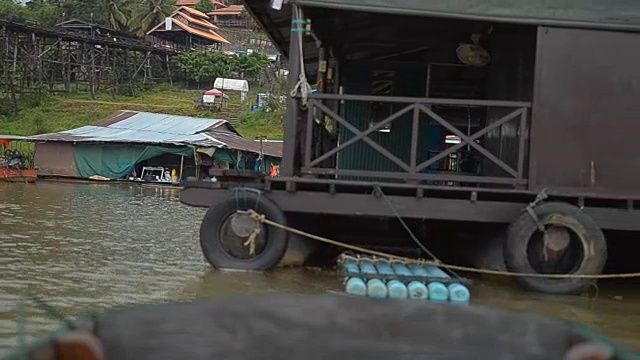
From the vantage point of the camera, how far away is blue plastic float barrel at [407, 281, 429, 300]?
5930mm

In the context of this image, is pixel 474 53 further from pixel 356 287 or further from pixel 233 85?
pixel 233 85

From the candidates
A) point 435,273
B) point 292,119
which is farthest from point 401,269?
point 292,119

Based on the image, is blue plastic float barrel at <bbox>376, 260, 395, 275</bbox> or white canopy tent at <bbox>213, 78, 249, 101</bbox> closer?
blue plastic float barrel at <bbox>376, 260, 395, 275</bbox>

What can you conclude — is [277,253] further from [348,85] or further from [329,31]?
[348,85]

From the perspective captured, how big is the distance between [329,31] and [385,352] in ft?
26.0

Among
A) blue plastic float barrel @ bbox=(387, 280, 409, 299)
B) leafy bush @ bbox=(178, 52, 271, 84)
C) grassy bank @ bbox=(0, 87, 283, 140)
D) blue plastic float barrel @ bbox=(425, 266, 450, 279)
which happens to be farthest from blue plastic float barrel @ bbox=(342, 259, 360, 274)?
leafy bush @ bbox=(178, 52, 271, 84)

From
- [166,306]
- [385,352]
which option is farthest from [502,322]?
[166,306]

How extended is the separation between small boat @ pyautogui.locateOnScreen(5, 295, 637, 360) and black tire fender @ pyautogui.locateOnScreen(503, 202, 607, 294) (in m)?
4.57

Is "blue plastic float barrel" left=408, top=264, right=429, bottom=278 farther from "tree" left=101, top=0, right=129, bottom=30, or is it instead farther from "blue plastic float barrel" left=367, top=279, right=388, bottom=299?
"tree" left=101, top=0, right=129, bottom=30

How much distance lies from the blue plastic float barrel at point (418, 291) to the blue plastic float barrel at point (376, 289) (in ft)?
0.69

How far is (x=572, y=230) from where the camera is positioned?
22.1 ft

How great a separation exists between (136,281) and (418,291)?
8.85 ft

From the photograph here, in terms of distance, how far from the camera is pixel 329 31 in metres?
9.79

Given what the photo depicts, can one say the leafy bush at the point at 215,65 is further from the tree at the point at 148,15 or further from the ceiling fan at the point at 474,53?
the ceiling fan at the point at 474,53
